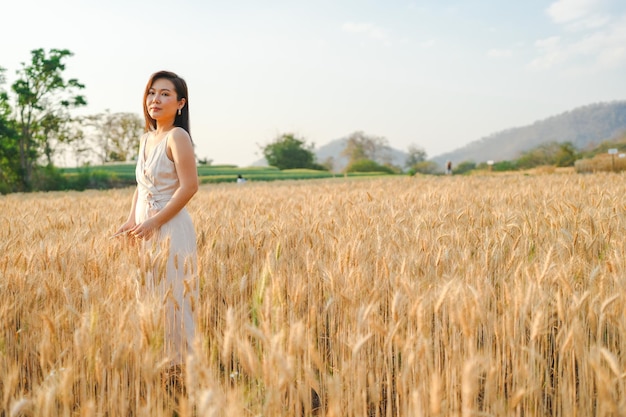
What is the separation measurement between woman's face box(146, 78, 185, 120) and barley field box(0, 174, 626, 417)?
0.76m

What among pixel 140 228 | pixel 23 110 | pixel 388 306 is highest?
pixel 23 110

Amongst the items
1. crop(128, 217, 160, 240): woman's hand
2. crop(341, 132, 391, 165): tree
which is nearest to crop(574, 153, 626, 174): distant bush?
crop(128, 217, 160, 240): woman's hand

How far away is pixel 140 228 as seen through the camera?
271 cm

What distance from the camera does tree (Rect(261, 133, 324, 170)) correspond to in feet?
202

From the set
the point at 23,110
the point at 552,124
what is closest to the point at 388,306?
the point at 23,110

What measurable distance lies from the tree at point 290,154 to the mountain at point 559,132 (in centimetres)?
12230

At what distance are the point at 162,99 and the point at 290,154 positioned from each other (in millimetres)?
59583

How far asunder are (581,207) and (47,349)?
4786 millimetres

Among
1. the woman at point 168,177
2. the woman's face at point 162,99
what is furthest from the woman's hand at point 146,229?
the woman's face at point 162,99

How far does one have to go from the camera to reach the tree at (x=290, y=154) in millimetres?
61625

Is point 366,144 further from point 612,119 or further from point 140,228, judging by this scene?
point 612,119

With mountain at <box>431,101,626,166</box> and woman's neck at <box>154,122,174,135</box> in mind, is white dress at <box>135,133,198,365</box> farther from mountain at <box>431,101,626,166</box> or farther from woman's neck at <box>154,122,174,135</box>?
mountain at <box>431,101,626,166</box>

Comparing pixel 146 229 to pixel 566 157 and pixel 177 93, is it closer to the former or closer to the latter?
pixel 177 93

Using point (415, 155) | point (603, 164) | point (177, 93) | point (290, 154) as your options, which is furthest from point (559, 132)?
point (177, 93)
